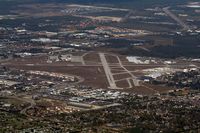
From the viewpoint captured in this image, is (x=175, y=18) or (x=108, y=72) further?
(x=175, y=18)

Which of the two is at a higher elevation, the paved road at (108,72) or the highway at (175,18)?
the paved road at (108,72)

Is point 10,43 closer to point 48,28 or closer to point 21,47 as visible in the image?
point 21,47

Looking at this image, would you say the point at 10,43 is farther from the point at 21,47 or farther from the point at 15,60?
the point at 15,60

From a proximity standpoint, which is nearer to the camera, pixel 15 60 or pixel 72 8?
pixel 15 60

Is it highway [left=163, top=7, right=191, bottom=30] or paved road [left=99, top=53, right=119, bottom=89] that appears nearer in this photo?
paved road [left=99, top=53, right=119, bottom=89]

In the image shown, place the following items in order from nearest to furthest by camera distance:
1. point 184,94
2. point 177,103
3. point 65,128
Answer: point 65,128, point 177,103, point 184,94

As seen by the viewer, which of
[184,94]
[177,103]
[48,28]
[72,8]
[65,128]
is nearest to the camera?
[65,128]

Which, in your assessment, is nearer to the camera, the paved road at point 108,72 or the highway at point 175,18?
the paved road at point 108,72

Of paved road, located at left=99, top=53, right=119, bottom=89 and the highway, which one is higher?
paved road, located at left=99, top=53, right=119, bottom=89

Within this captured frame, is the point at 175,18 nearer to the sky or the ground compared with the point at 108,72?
nearer to the ground

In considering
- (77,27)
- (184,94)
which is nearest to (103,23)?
(77,27)
